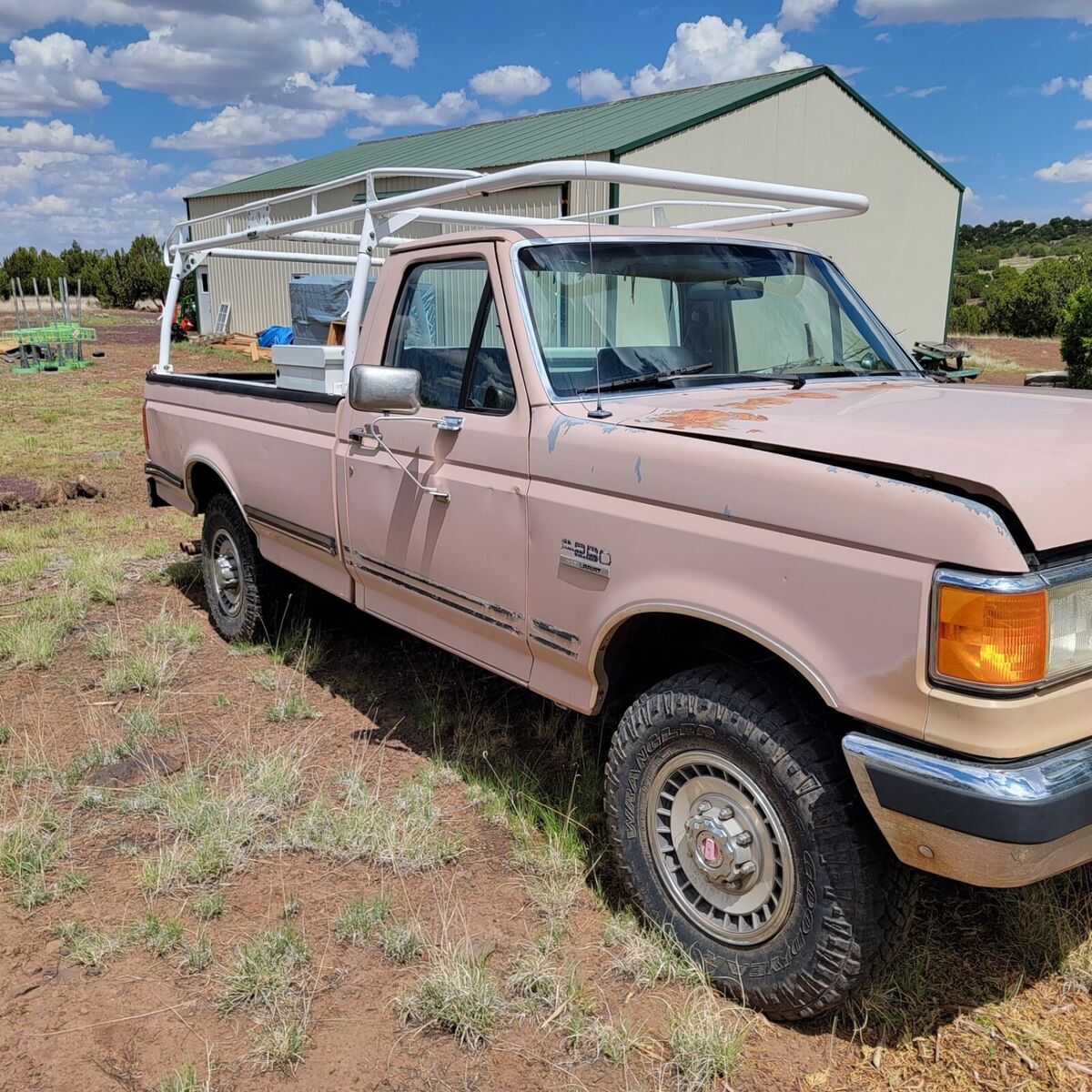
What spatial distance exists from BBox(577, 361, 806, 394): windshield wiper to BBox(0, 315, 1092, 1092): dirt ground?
154cm

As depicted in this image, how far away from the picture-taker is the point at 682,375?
3.56 m

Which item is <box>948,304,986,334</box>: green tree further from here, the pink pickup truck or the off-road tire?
the pink pickup truck

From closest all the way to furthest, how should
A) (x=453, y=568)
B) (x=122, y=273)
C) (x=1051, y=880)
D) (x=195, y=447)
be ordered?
(x=1051, y=880), (x=453, y=568), (x=195, y=447), (x=122, y=273)

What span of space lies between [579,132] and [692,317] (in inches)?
700

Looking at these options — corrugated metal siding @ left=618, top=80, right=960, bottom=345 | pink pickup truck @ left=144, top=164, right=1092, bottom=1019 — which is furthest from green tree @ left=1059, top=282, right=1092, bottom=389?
pink pickup truck @ left=144, top=164, right=1092, bottom=1019

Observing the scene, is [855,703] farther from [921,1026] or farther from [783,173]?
[783,173]

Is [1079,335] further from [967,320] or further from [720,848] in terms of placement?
[967,320]

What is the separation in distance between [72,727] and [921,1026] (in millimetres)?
3843

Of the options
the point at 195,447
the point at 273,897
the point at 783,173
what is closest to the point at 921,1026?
the point at 273,897

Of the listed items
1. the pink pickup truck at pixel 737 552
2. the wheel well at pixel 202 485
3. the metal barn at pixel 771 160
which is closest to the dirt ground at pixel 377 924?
the pink pickup truck at pixel 737 552

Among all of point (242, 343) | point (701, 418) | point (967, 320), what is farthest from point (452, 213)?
point (967, 320)

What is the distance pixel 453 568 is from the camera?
3.71 metres

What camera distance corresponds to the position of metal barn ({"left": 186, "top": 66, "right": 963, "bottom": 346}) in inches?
Answer: 669

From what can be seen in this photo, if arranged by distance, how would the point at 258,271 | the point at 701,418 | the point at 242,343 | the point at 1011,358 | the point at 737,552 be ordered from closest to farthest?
the point at 737,552, the point at 701,418, the point at 1011,358, the point at 242,343, the point at 258,271
